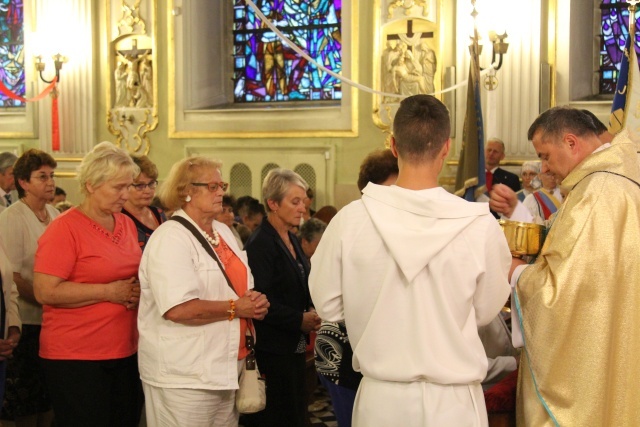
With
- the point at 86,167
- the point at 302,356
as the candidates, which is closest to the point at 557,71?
the point at 302,356

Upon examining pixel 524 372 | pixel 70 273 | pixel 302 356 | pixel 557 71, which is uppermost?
pixel 557 71

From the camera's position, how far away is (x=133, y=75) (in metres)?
10.7

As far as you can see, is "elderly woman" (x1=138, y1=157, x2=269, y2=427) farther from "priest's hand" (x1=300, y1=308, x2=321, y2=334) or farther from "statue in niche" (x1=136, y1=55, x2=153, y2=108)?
"statue in niche" (x1=136, y1=55, x2=153, y2=108)

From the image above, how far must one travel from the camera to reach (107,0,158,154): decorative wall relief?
1060 centimetres

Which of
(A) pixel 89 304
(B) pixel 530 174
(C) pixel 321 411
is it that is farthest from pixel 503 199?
(B) pixel 530 174

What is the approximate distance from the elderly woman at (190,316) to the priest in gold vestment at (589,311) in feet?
4.09

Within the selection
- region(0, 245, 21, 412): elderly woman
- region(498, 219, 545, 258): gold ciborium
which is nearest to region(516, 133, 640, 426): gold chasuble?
region(498, 219, 545, 258): gold ciborium

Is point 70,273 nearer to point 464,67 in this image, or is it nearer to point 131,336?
point 131,336

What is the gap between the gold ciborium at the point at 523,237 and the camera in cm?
305

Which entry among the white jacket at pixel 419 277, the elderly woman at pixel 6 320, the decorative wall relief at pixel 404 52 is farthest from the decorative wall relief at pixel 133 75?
the white jacket at pixel 419 277

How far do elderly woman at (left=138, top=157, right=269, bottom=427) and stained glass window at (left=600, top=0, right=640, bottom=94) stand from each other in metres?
6.59

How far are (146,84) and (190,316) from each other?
771cm

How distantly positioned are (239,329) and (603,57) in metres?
6.80

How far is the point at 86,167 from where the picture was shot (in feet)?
12.8
